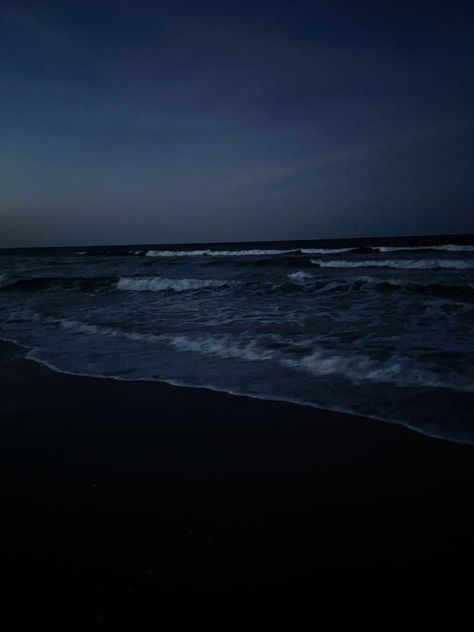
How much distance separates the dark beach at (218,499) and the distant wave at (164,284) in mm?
12050

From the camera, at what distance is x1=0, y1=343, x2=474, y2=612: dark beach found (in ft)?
5.67

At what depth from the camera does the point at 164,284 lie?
53.5ft

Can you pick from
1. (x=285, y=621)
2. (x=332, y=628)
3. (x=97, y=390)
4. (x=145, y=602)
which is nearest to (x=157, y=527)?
(x=145, y=602)

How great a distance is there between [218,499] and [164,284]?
14584 millimetres

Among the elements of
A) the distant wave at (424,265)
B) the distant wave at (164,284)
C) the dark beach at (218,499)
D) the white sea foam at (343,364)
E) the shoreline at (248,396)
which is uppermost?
the distant wave at (424,265)

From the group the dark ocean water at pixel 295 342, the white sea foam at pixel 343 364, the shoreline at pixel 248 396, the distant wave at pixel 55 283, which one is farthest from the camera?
the distant wave at pixel 55 283

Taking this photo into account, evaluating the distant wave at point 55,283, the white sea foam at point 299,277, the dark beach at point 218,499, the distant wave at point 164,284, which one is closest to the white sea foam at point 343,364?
the dark beach at point 218,499

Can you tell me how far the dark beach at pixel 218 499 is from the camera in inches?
68.1

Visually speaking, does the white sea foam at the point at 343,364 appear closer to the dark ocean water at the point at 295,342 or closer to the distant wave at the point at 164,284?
the dark ocean water at the point at 295,342

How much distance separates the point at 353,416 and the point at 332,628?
1981 millimetres

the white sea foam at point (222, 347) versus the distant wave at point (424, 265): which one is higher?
the distant wave at point (424, 265)

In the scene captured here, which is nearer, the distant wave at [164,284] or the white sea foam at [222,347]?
the white sea foam at [222,347]

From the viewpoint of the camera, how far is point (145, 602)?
1.55 metres

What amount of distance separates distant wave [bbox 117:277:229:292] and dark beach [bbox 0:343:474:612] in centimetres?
1205
